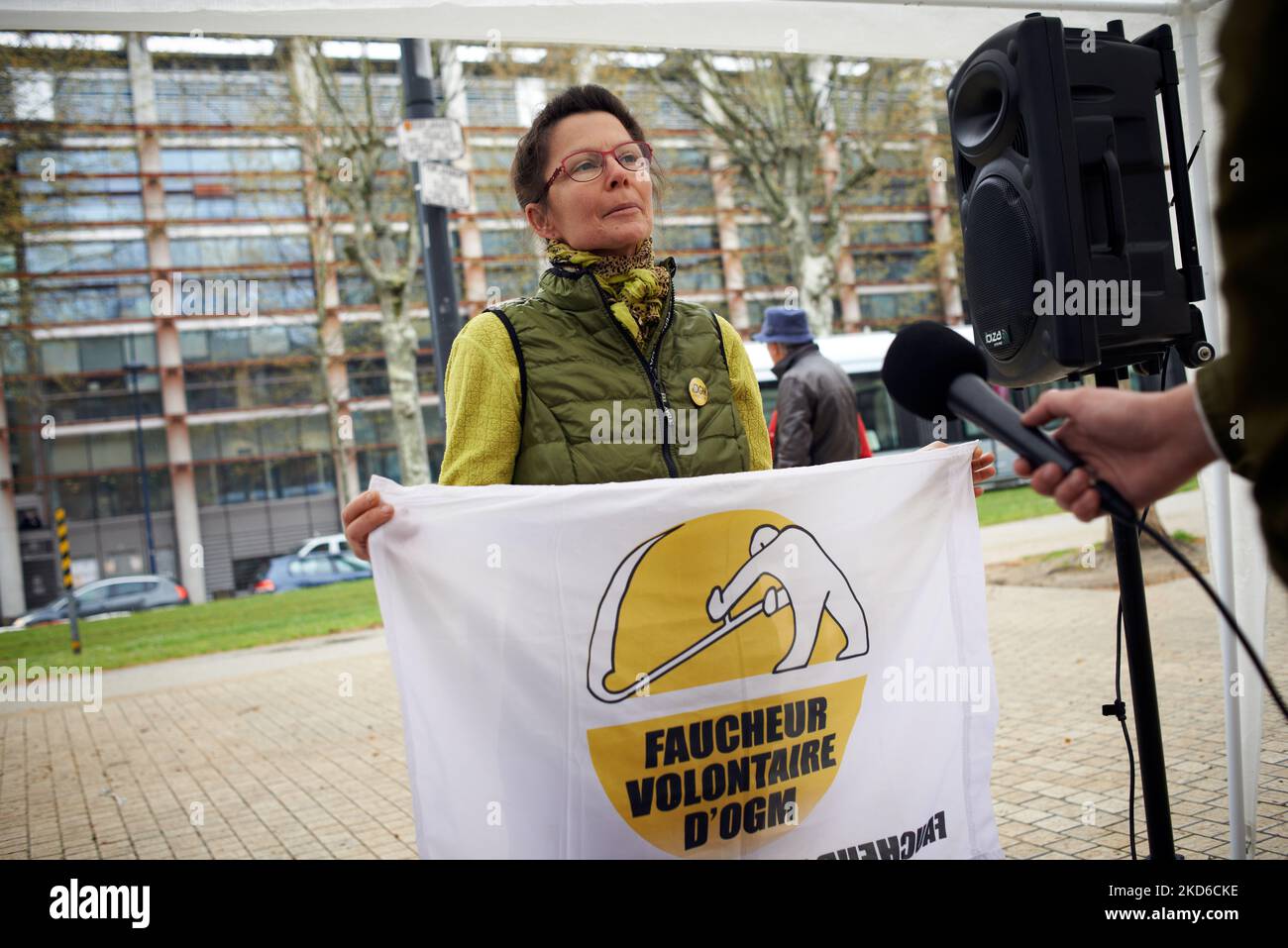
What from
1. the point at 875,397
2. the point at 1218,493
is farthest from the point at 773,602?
the point at 875,397

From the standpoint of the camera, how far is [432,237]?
632 centimetres

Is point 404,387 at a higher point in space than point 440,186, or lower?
higher

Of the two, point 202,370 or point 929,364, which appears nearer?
point 929,364

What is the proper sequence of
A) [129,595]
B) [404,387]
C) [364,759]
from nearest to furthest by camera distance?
[364,759], [404,387], [129,595]

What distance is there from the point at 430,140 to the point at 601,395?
15.7 ft

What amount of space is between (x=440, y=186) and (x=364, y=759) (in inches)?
151

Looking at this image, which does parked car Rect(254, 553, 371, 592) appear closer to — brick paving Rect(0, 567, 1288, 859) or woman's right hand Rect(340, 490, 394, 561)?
brick paving Rect(0, 567, 1288, 859)

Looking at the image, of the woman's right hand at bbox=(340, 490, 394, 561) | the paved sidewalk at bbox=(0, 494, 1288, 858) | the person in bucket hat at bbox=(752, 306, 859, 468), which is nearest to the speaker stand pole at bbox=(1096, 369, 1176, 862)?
the paved sidewalk at bbox=(0, 494, 1288, 858)

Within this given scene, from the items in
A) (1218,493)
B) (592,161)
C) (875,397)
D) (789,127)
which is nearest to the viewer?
(592,161)

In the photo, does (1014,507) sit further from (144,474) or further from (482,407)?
(144,474)

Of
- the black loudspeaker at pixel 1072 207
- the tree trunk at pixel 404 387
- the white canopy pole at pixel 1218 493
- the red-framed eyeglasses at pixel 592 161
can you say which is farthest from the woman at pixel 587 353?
the tree trunk at pixel 404 387

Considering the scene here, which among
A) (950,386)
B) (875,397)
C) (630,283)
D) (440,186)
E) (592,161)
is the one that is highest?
(440,186)
